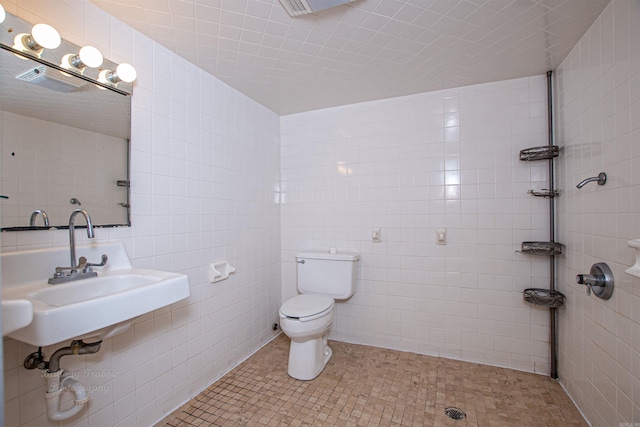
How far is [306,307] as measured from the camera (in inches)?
79.4

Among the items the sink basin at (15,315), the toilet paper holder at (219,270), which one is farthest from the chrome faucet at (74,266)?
the toilet paper holder at (219,270)

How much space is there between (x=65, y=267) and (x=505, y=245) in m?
2.61

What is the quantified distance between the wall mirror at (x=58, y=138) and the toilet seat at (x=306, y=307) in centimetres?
112

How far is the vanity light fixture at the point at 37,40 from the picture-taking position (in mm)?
1099

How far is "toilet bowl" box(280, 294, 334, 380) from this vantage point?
75.4 inches

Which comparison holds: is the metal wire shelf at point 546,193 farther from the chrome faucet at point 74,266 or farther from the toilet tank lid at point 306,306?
the chrome faucet at point 74,266

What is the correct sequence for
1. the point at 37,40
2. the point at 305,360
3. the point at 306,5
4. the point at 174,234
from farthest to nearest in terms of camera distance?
1. the point at 305,360
2. the point at 174,234
3. the point at 306,5
4. the point at 37,40

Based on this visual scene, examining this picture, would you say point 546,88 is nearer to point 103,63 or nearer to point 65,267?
point 103,63

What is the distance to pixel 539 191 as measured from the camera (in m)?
2.02

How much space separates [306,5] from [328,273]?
6.03 ft

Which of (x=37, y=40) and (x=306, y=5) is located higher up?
(x=306, y=5)

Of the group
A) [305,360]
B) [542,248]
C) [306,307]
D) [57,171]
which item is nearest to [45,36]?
[57,171]

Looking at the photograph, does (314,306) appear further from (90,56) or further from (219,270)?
(90,56)

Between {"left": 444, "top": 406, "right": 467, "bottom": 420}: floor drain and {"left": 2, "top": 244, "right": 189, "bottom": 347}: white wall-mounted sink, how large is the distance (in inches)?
63.0
